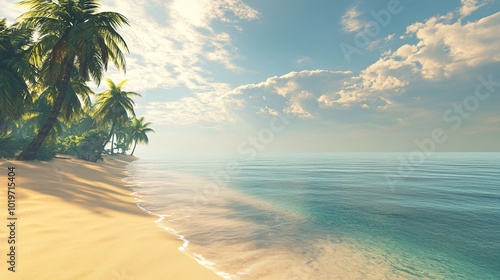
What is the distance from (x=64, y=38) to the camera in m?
17.1

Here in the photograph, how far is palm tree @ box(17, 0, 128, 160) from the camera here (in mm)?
16938

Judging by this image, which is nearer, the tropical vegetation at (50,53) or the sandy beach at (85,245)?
the sandy beach at (85,245)

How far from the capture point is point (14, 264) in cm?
394

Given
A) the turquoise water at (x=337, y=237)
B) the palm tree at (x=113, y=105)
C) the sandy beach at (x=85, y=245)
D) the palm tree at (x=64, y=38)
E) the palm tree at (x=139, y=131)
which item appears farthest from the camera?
the palm tree at (x=139, y=131)

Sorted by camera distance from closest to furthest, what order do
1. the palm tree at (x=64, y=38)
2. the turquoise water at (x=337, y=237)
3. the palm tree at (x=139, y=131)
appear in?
the turquoise water at (x=337, y=237), the palm tree at (x=64, y=38), the palm tree at (x=139, y=131)

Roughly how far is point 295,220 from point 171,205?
6.35m

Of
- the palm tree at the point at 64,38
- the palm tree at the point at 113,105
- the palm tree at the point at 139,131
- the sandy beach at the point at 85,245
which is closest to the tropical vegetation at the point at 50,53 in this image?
the palm tree at the point at 64,38

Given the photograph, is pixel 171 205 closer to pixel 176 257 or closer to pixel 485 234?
pixel 176 257

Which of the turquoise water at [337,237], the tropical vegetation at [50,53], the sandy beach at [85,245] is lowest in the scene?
the turquoise water at [337,237]

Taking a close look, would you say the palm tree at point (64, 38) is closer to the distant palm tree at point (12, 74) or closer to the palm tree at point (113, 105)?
the distant palm tree at point (12, 74)

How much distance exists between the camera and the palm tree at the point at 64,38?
16.9m

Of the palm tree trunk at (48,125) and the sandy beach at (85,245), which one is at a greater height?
the palm tree trunk at (48,125)

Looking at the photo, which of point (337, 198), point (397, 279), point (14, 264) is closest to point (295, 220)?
point (397, 279)

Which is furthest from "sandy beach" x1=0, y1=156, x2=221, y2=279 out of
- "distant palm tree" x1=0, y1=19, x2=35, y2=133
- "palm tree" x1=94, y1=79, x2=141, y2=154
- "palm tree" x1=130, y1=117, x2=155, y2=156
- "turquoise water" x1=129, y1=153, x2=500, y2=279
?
"palm tree" x1=130, y1=117, x2=155, y2=156
